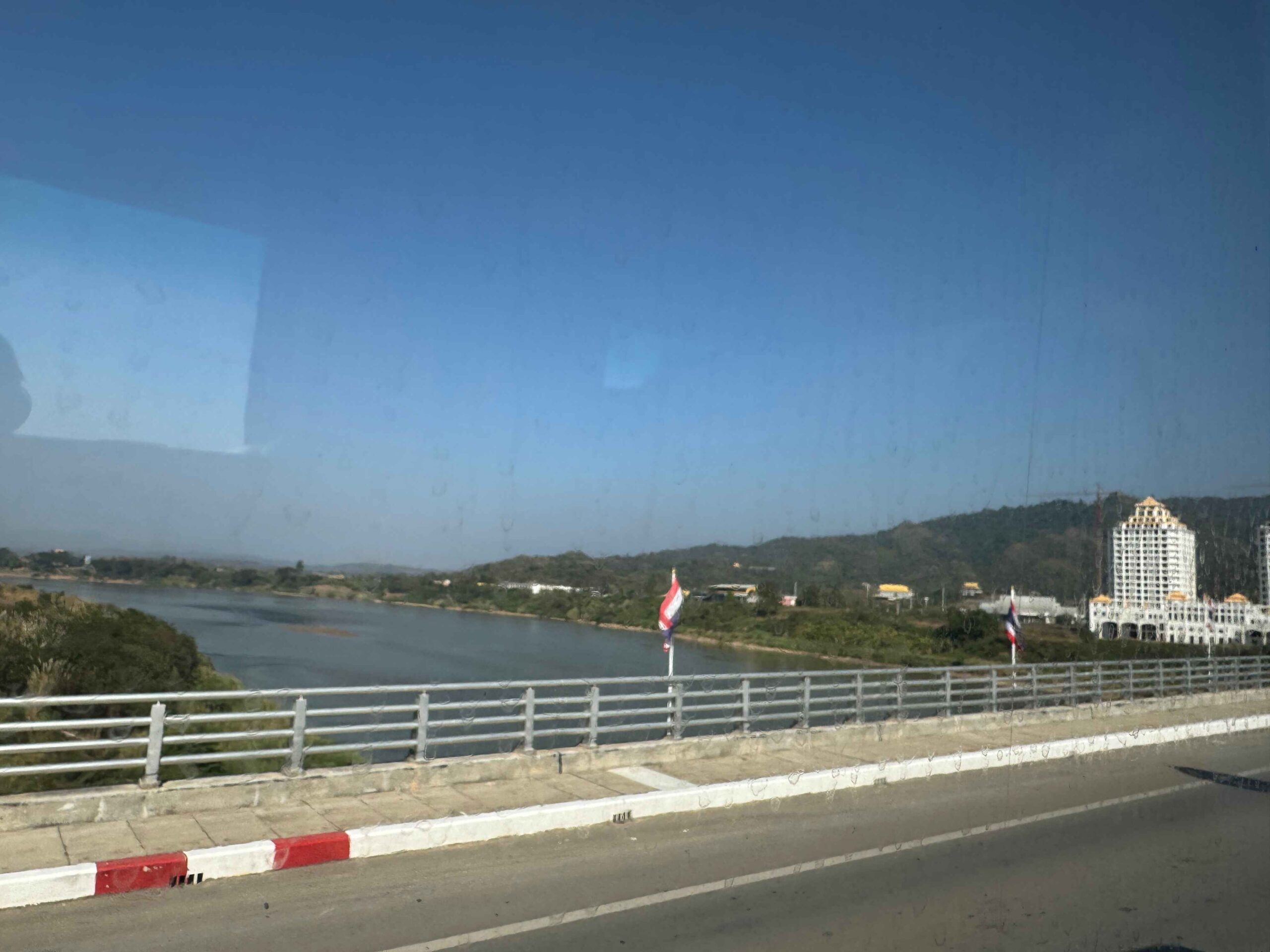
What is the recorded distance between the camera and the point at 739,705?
1300 cm

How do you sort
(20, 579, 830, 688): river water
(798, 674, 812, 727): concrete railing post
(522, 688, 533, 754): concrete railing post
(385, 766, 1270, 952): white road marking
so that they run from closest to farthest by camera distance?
(385, 766, 1270, 952): white road marking
(522, 688, 533, 754): concrete railing post
(798, 674, 812, 727): concrete railing post
(20, 579, 830, 688): river water

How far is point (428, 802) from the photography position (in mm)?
9023

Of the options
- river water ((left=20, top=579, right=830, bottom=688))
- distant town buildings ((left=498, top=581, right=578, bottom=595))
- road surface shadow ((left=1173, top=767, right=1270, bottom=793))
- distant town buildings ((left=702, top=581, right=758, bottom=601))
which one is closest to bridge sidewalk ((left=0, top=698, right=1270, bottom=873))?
road surface shadow ((left=1173, top=767, right=1270, bottom=793))

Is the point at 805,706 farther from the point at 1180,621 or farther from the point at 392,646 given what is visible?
the point at 392,646

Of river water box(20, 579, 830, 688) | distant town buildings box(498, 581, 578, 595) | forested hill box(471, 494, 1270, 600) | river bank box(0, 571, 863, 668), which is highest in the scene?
forested hill box(471, 494, 1270, 600)

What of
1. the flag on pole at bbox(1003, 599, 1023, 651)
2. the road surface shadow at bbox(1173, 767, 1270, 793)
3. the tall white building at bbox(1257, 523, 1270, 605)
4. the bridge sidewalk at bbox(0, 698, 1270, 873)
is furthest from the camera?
the tall white building at bbox(1257, 523, 1270, 605)

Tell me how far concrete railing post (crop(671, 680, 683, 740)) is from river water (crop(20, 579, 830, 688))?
18072 mm

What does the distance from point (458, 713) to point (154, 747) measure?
21.9 metres

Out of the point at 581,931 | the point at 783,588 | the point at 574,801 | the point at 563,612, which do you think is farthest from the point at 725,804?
the point at 563,612

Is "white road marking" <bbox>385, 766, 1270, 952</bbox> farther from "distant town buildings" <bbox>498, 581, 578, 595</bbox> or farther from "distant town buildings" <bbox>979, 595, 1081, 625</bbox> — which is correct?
"distant town buildings" <bbox>498, 581, 578, 595</bbox>

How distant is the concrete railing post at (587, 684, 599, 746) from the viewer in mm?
11328

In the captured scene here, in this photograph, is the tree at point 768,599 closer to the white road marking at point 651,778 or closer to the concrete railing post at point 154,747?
the white road marking at point 651,778

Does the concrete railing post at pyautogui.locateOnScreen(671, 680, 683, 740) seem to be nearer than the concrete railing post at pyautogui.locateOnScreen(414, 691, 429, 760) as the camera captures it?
No

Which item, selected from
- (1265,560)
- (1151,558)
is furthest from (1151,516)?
(1265,560)
